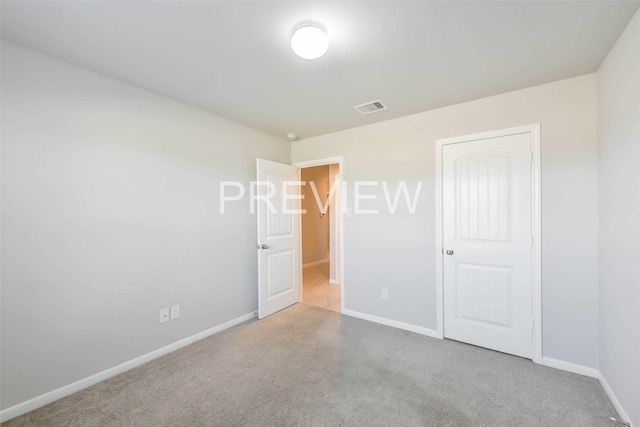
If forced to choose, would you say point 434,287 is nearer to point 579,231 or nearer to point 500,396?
point 500,396

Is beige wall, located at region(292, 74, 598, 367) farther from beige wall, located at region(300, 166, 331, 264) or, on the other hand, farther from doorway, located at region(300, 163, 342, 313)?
beige wall, located at region(300, 166, 331, 264)

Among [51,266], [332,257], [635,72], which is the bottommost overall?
[332,257]

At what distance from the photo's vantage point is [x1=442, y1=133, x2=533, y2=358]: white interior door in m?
2.32

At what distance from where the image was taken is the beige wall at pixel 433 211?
6.81 feet

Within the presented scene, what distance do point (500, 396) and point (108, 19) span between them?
3.51m

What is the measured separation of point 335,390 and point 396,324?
1.33m

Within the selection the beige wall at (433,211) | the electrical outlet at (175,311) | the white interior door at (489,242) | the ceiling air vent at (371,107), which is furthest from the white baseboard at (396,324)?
the ceiling air vent at (371,107)

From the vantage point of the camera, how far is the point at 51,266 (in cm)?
184

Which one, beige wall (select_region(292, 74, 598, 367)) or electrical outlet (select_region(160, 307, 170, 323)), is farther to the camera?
electrical outlet (select_region(160, 307, 170, 323))

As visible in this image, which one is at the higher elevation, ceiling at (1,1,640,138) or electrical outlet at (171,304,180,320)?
ceiling at (1,1,640,138)

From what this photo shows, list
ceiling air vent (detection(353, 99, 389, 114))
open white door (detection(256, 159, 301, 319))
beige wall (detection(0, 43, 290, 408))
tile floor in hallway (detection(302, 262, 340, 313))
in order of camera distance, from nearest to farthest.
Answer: beige wall (detection(0, 43, 290, 408)), ceiling air vent (detection(353, 99, 389, 114)), open white door (detection(256, 159, 301, 319)), tile floor in hallway (detection(302, 262, 340, 313))

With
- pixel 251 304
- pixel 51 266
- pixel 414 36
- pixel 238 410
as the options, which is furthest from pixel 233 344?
pixel 414 36

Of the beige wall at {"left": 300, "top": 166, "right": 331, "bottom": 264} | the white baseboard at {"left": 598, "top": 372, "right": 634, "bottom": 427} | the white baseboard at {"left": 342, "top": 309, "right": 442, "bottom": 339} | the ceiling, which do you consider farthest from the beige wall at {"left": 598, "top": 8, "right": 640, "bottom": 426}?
the beige wall at {"left": 300, "top": 166, "right": 331, "bottom": 264}

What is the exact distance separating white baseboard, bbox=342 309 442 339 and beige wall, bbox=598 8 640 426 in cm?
126
